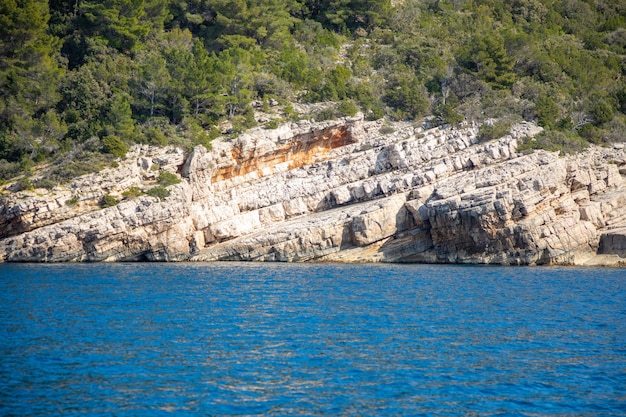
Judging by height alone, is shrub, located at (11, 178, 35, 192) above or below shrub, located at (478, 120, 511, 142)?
below

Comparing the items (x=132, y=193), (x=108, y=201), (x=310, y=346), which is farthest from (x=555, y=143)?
(x=310, y=346)

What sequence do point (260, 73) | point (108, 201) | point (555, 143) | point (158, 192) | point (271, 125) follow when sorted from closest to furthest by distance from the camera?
point (108, 201) < point (158, 192) < point (555, 143) < point (271, 125) < point (260, 73)

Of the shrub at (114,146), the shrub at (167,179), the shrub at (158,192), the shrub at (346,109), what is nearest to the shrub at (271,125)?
the shrub at (346,109)

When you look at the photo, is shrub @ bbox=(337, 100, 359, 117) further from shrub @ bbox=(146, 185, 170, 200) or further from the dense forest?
shrub @ bbox=(146, 185, 170, 200)

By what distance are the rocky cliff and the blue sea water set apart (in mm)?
7506

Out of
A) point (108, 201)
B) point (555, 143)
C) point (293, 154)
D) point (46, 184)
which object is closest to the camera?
point (46, 184)

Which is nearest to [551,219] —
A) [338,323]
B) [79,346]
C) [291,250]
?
[291,250]

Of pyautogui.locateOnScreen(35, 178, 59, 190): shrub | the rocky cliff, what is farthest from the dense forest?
the rocky cliff

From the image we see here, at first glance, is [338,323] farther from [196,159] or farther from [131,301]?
[196,159]

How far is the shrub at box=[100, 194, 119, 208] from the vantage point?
161 feet

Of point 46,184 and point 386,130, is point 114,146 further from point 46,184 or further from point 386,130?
point 386,130

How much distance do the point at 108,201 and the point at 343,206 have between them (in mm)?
17537

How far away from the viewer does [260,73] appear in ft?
216

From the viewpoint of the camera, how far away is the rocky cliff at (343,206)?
47.3 meters
